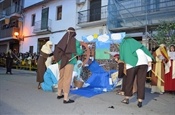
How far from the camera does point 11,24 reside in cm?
2927

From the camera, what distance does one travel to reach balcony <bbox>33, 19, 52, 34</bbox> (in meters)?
21.5

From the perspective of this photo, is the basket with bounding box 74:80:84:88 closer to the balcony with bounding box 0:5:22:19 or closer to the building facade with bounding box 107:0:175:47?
the building facade with bounding box 107:0:175:47

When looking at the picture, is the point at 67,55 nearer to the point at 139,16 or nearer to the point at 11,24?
the point at 139,16

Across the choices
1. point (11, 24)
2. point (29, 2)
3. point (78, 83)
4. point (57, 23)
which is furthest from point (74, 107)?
point (11, 24)

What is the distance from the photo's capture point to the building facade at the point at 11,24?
26.7 meters

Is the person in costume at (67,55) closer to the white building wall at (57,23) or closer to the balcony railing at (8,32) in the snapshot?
the white building wall at (57,23)

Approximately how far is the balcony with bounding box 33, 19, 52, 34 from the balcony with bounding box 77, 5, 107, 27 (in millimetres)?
4382

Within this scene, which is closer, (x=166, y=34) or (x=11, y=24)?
(x=166, y=34)

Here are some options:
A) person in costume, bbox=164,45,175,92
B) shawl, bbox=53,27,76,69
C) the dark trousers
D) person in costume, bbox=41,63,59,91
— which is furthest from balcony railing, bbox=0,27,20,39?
the dark trousers

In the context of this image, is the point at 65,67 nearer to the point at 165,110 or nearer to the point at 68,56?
the point at 68,56

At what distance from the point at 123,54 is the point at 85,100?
1.58 metres

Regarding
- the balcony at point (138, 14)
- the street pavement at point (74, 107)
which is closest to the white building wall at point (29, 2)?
the balcony at point (138, 14)

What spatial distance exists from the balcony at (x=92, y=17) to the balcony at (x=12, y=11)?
1159cm

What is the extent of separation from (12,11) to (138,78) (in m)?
26.4
